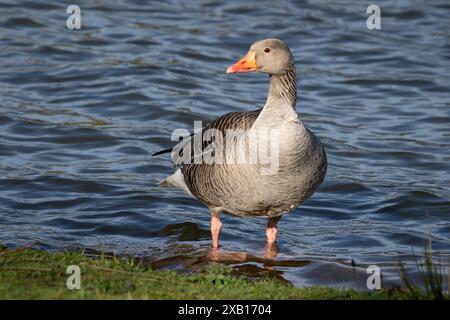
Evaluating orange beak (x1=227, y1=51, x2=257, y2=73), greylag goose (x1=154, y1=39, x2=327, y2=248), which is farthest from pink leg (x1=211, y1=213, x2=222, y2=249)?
orange beak (x1=227, y1=51, x2=257, y2=73)

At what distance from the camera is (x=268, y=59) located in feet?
27.5

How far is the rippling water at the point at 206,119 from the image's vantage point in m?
9.55

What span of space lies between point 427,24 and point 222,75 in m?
5.18

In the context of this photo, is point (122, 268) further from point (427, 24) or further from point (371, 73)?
point (427, 24)

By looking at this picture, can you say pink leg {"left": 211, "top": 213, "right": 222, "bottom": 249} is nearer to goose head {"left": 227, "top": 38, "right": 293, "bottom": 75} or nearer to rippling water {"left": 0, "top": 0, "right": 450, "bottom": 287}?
rippling water {"left": 0, "top": 0, "right": 450, "bottom": 287}

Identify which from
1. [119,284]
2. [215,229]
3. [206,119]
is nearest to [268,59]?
[215,229]

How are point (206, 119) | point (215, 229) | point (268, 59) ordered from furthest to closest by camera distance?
point (206, 119) < point (215, 229) < point (268, 59)

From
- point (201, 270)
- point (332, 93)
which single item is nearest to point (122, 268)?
point (201, 270)

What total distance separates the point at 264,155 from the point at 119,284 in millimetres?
2033

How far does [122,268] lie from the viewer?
7.00 metres

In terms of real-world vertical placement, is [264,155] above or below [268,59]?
below

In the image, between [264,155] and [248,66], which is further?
[248,66]

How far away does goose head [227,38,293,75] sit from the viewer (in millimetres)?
8391

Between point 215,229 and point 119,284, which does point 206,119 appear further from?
point 119,284
